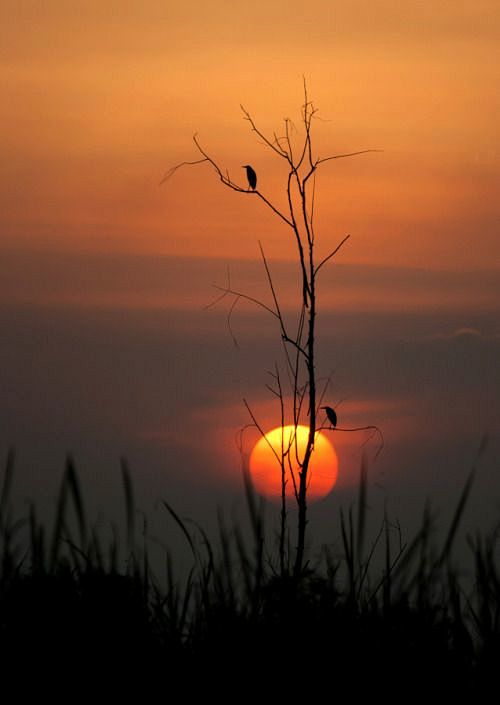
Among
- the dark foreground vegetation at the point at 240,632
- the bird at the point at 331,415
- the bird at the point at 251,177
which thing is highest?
the bird at the point at 251,177

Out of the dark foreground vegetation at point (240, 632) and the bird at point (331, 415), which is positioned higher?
the bird at point (331, 415)

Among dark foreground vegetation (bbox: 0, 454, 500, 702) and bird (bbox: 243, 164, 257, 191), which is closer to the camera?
dark foreground vegetation (bbox: 0, 454, 500, 702)

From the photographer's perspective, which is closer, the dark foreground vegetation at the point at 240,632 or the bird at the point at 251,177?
the dark foreground vegetation at the point at 240,632

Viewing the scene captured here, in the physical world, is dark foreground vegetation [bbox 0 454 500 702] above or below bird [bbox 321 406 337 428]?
below

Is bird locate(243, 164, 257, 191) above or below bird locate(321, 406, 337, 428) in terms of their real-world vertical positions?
above

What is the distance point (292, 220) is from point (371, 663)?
8.53 ft

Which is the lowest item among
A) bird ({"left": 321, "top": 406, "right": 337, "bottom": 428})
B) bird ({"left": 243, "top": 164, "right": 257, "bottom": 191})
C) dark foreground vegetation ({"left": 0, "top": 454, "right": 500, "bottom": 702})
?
dark foreground vegetation ({"left": 0, "top": 454, "right": 500, "bottom": 702})

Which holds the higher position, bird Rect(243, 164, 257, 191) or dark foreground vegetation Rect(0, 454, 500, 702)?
bird Rect(243, 164, 257, 191)

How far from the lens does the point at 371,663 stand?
11.2 ft

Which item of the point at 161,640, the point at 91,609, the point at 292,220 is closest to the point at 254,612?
the point at 161,640

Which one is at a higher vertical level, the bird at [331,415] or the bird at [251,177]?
the bird at [251,177]

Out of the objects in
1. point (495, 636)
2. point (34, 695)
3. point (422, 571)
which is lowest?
point (34, 695)

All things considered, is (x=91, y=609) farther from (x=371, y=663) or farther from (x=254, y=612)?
(x=371, y=663)

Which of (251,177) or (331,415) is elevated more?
(251,177)
